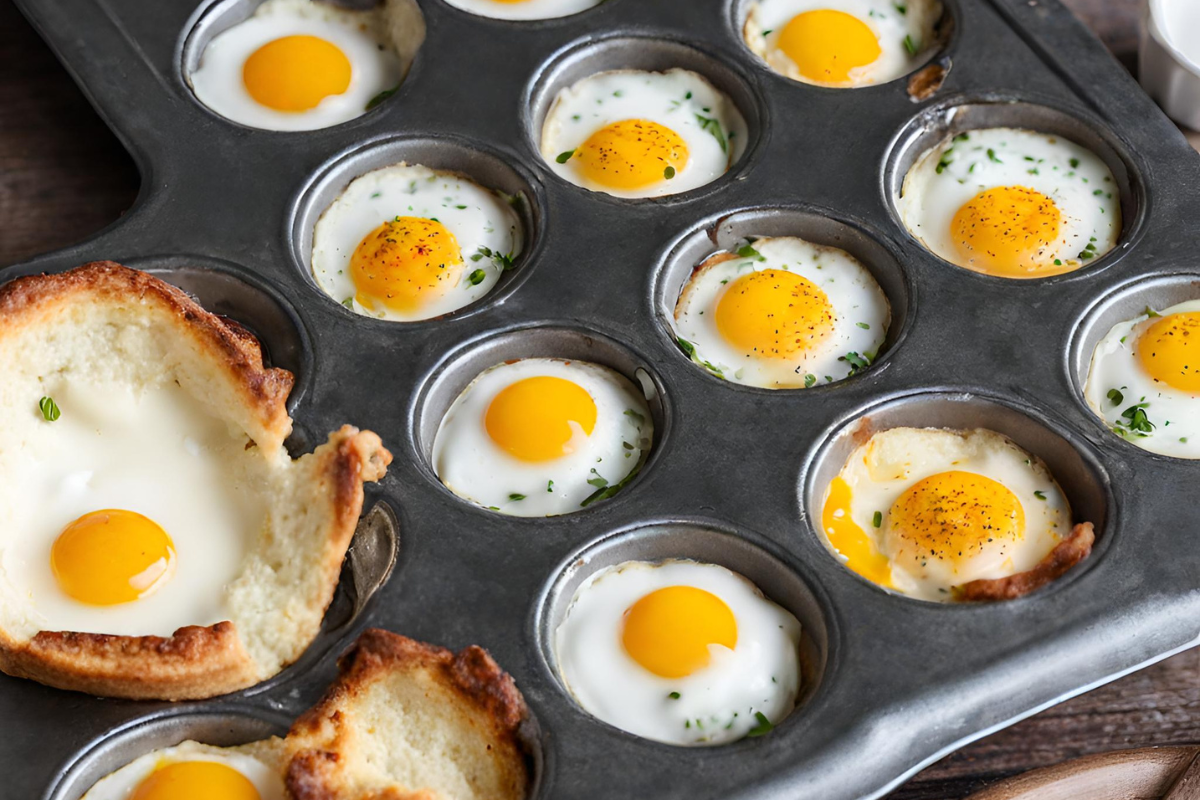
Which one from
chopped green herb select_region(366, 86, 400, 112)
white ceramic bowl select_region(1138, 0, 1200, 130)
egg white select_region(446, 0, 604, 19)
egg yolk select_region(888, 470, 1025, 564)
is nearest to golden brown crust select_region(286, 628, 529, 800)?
egg yolk select_region(888, 470, 1025, 564)

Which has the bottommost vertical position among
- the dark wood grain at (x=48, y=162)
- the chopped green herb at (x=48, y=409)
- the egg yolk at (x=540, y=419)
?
the dark wood grain at (x=48, y=162)

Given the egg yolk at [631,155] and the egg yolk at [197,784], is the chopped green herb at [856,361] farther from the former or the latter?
the egg yolk at [197,784]

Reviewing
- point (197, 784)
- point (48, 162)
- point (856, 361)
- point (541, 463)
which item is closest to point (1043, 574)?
point (856, 361)

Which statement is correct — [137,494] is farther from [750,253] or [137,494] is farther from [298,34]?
[298,34]

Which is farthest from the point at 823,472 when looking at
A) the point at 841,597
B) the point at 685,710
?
the point at 685,710

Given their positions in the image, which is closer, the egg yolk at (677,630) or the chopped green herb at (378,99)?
the egg yolk at (677,630)

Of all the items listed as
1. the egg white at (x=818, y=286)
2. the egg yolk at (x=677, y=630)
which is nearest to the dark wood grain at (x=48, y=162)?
the egg white at (x=818, y=286)
